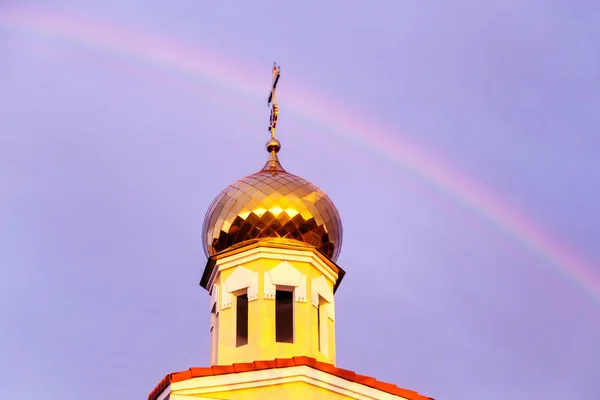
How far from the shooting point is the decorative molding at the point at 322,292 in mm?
19859

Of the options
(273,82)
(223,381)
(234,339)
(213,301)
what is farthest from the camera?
(273,82)

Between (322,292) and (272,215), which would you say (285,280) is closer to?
(322,292)

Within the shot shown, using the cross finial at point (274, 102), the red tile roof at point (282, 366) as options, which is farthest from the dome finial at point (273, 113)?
the red tile roof at point (282, 366)

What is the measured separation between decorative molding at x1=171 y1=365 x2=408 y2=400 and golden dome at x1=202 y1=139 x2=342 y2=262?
376 cm

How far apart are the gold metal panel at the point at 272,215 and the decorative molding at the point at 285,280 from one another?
0.79 meters

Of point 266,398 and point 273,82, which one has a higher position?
point 273,82

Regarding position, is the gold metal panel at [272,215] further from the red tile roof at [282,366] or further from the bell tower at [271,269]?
the red tile roof at [282,366]

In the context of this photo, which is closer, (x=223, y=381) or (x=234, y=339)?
(x=223, y=381)

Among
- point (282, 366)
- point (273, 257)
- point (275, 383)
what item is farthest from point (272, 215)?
point (275, 383)

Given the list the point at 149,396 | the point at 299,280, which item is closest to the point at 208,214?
the point at 299,280

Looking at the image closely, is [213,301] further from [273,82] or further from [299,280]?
[273,82]

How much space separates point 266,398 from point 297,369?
72cm

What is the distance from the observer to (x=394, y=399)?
17.5 m

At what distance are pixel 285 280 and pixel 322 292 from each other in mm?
935
